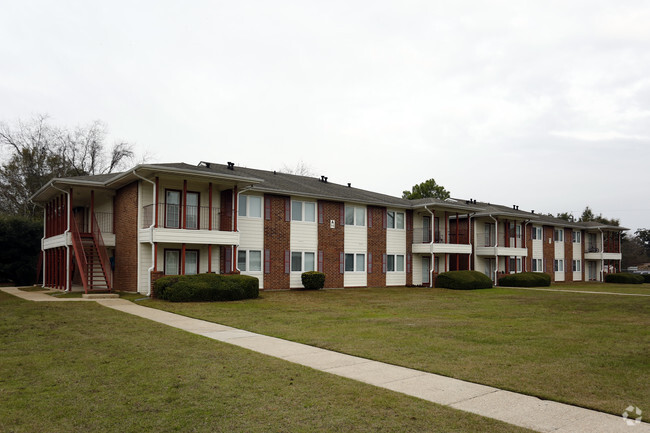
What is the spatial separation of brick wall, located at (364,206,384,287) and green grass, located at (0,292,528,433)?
20.8 meters

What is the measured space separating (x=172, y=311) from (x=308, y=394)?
35.2 feet

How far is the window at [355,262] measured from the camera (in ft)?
94.1

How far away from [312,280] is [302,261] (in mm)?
Answer: 1347

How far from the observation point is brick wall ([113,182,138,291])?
21.8m

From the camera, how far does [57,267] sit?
25.8 m

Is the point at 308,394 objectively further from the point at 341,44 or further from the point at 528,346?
the point at 341,44

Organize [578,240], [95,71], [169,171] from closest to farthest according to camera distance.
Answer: [169,171], [95,71], [578,240]

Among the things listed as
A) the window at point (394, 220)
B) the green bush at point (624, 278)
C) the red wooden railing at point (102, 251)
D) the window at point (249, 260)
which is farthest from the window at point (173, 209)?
the green bush at point (624, 278)

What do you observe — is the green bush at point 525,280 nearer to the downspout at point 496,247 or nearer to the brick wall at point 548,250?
the downspout at point 496,247

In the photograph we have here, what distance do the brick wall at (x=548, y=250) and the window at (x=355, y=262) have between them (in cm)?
2141

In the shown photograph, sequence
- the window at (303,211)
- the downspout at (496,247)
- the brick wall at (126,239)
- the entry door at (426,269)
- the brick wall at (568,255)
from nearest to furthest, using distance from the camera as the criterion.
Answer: the brick wall at (126,239) → the window at (303,211) → the entry door at (426,269) → the downspout at (496,247) → the brick wall at (568,255)

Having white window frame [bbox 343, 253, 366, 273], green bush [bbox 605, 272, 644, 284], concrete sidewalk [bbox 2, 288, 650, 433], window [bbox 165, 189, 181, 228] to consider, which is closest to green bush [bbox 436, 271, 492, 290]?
white window frame [bbox 343, 253, 366, 273]

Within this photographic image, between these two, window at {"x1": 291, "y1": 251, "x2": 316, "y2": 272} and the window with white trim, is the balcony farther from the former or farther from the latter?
window at {"x1": 291, "y1": 251, "x2": 316, "y2": 272}

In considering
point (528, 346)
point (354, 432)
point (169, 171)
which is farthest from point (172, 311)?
point (354, 432)
